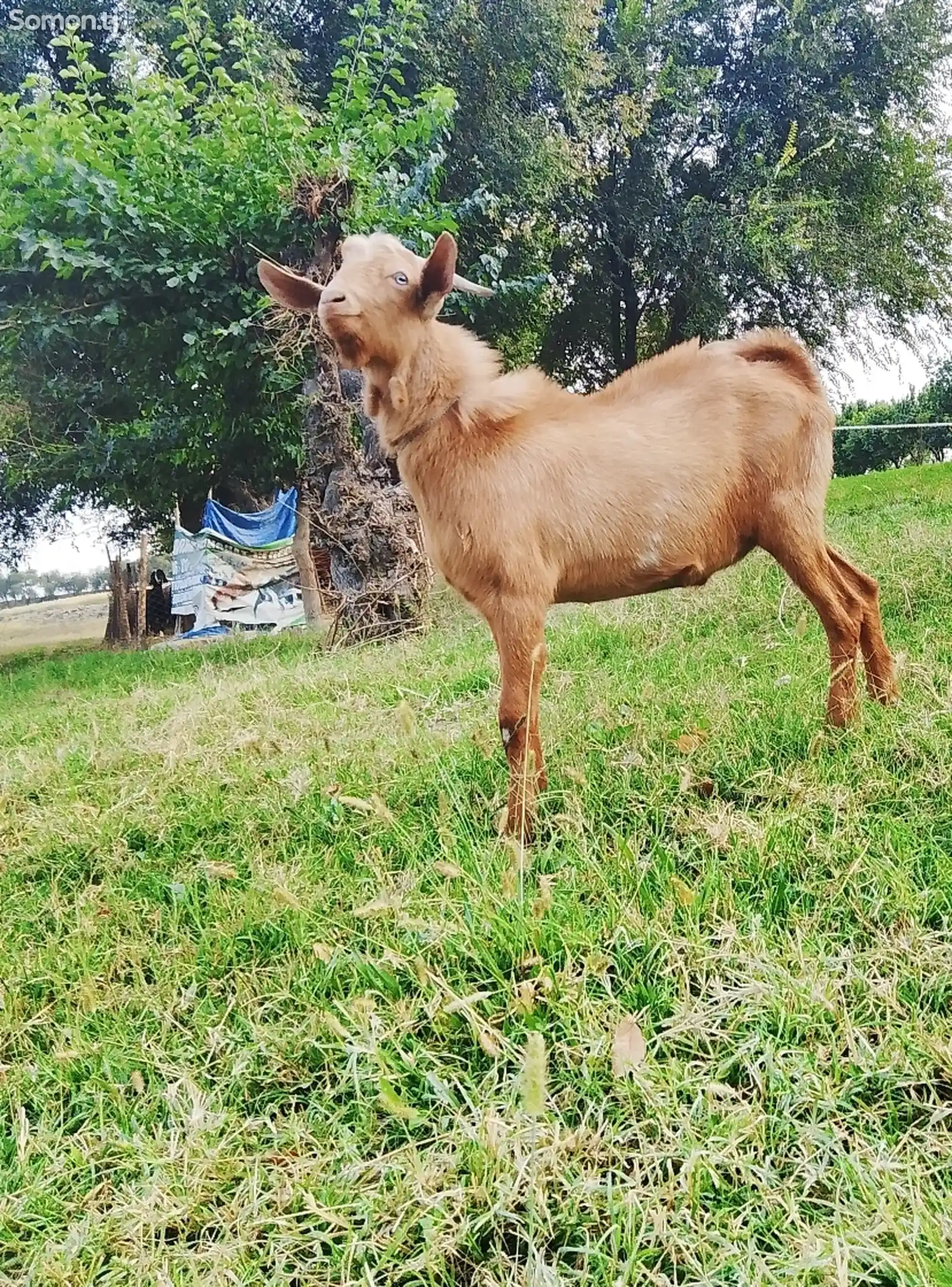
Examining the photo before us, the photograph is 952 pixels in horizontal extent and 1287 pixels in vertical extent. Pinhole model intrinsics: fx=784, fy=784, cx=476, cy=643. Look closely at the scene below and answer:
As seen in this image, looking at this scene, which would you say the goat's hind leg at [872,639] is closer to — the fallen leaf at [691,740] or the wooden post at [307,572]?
the fallen leaf at [691,740]

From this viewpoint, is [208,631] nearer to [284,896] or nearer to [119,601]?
[119,601]

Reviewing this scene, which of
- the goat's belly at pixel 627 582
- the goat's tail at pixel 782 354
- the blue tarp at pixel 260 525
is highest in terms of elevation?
the blue tarp at pixel 260 525

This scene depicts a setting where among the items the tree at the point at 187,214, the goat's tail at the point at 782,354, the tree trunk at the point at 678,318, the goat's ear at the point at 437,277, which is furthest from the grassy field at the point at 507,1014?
the tree trunk at the point at 678,318

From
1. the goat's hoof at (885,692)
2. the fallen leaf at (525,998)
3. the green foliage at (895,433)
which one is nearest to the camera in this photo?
the fallen leaf at (525,998)

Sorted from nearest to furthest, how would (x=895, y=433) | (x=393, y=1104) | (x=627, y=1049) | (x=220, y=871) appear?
(x=393, y=1104) < (x=627, y=1049) < (x=220, y=871) < (x=895, y=433)

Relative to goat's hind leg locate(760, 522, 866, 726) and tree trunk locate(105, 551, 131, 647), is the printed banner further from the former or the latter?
goat's hind leg locate(760, 522, 866, 726)

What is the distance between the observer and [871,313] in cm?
1386

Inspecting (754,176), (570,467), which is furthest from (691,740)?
(754,176)

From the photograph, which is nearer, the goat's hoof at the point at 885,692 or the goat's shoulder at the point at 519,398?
the goat's shoulder at the point at 519,398

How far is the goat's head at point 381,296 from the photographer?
212 cm

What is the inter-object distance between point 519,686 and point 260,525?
32.4ft

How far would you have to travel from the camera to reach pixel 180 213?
23.7ft

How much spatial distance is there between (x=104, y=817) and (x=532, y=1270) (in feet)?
7.92

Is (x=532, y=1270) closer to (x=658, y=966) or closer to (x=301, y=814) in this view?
(x=658, y=966)
